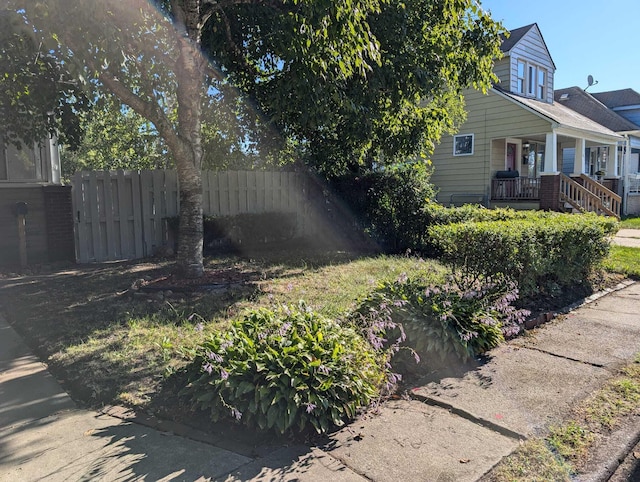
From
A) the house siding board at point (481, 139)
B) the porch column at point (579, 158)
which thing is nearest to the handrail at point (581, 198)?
the porch column at point (579, 158)

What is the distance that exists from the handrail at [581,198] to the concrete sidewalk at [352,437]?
1333 centimetres

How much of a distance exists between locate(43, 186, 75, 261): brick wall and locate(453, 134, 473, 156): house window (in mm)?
14838

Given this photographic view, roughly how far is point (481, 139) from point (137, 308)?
1613cm

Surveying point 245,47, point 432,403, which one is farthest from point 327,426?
point 245,47

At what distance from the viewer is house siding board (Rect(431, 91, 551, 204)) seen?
1716 cm

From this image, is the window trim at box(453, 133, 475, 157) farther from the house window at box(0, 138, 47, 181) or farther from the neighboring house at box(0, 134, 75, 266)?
the house window at box(0, 138, 47, 181)

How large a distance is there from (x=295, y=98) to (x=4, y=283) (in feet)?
17.8

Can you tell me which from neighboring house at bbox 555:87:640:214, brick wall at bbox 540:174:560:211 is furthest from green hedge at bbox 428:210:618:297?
neighboring house at bbox 555:87:640:214

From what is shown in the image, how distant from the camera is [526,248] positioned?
5594 millimetres

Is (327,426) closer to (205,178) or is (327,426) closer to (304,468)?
(304,468)

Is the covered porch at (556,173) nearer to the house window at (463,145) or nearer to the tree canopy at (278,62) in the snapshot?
the house window at (463,145)

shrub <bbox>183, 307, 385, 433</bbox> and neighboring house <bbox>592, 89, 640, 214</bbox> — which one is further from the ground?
neighboring house <bbox>592, 89, 640, 214</bbox>

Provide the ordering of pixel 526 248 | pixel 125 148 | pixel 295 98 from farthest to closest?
pixel 125 148, pixel 295 98, pixel 526 248

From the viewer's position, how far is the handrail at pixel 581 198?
627 inches
